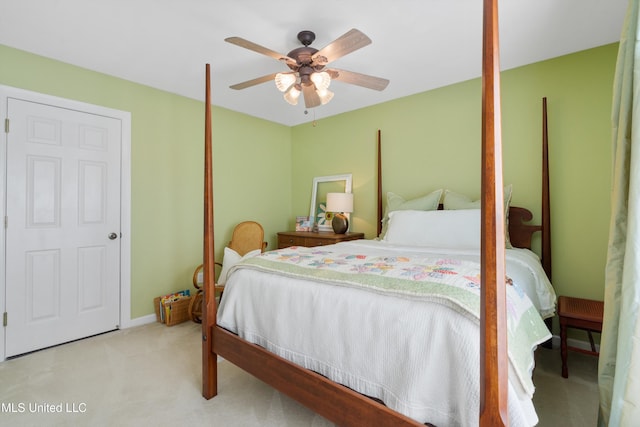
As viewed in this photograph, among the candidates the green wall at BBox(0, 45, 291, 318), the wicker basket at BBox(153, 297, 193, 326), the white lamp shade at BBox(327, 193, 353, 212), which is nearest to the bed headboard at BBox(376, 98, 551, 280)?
the white lamp shade at BBox(327, 193, 353, 212)

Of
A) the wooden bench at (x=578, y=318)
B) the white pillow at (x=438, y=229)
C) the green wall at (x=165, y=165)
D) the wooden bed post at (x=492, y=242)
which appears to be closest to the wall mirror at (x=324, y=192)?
the green wall at (x=165, y=165)

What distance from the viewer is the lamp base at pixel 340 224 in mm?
3821

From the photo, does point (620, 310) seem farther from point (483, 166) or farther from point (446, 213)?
point (446, 213)

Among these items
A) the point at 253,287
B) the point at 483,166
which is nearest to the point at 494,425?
the point at 483,166

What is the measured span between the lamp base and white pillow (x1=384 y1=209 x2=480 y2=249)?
896 millimetres

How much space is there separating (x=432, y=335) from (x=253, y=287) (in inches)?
41.8

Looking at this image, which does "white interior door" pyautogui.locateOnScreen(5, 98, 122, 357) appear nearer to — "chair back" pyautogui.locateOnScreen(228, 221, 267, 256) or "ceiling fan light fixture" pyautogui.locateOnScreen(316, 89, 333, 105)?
"chair back" pyautogui.locateOnScreen(228, 221, 267, 256)

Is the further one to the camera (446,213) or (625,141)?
(446,213)

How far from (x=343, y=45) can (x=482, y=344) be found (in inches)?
68.7

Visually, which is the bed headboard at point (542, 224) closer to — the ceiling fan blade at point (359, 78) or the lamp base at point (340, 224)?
the ceiling fan blade at point (359, 78)

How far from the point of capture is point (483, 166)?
883 mm

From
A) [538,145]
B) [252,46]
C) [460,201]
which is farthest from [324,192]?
[252,46]

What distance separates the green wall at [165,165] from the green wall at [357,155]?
11 millimetres

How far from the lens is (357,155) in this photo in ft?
12.9
